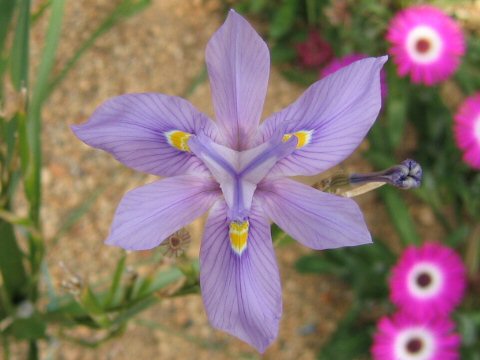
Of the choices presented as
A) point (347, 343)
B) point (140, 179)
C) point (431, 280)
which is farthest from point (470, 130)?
point (140, 179)

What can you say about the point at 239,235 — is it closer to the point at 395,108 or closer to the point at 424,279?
the point at 424,279

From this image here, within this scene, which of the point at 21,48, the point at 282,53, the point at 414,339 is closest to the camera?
the point at 21,48

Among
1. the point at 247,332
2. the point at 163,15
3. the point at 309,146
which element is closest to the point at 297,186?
the point at 309,146

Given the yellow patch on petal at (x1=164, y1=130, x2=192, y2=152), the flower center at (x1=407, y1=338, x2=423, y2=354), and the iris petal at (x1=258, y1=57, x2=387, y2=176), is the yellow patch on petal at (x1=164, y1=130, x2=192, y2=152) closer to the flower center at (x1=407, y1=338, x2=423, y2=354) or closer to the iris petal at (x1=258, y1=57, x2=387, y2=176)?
the iris petal at (x1=258, y1=57, x2=387, y2=176)

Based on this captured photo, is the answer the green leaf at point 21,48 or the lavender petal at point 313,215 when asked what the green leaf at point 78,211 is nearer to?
the green leaf at point 21,48

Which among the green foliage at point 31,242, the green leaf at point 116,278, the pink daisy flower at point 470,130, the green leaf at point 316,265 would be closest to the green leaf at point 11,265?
the green foliage at point 31,242

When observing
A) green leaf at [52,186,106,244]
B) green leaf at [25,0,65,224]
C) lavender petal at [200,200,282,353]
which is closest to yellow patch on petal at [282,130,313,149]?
lavender petal at [200,200,282,353]

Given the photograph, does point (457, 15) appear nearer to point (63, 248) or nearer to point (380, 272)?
point (380, 272)
